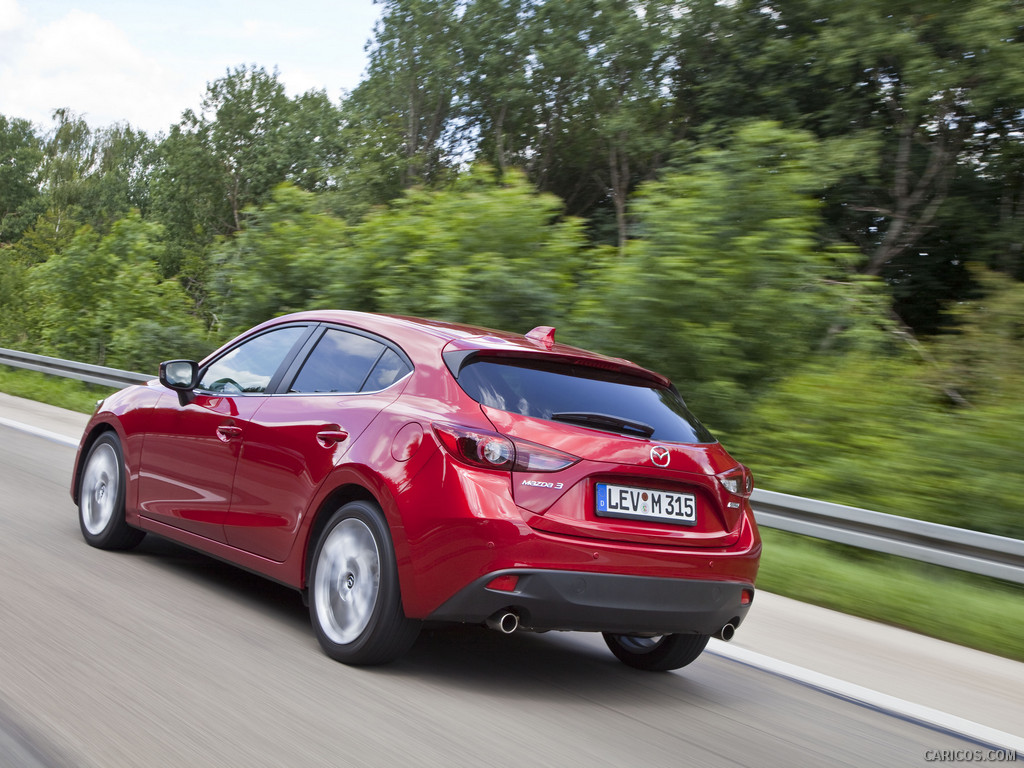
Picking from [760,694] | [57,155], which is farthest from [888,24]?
[57,155]

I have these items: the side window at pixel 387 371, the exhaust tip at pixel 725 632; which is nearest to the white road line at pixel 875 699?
the exhaust tip at pixel 725 632

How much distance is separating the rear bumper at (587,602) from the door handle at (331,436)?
916 mm

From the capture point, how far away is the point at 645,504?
14.3 ft

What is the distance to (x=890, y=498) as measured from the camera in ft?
30.4

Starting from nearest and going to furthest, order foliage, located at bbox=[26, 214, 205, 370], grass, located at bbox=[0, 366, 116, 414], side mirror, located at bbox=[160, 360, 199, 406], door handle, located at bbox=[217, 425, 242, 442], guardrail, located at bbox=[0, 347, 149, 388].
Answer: door handle, located at bbox=[217, 425, 242, 442]
side mirror, located at bbox=[160, 360, 199, 406]
guardrail, located at bbox=[0, 347, 149, 388]
grass, located at bbox=[0, 366, 116, 414]
foliage, located at bbox=[26, 214, 205, 370]

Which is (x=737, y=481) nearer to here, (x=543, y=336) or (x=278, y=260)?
(x=543, y=336)

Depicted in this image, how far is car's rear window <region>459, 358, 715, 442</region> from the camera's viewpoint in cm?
436

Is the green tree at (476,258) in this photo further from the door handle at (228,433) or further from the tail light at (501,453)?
the tail light at (501,453)

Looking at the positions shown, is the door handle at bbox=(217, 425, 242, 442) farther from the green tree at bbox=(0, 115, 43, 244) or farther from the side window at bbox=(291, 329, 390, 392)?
the green tree at bbox=(0, 115, 43, 244)

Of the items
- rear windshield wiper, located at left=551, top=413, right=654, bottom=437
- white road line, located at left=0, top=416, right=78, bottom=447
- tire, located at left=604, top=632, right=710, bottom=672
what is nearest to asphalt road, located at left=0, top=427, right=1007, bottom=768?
tire, located at left=604, top=632, right=710, bottom=672

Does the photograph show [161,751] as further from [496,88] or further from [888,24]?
[496,88]

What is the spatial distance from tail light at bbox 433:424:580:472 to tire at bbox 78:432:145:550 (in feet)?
9.44

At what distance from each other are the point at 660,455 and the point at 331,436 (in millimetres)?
1390

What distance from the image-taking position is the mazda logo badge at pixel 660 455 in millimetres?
4383
